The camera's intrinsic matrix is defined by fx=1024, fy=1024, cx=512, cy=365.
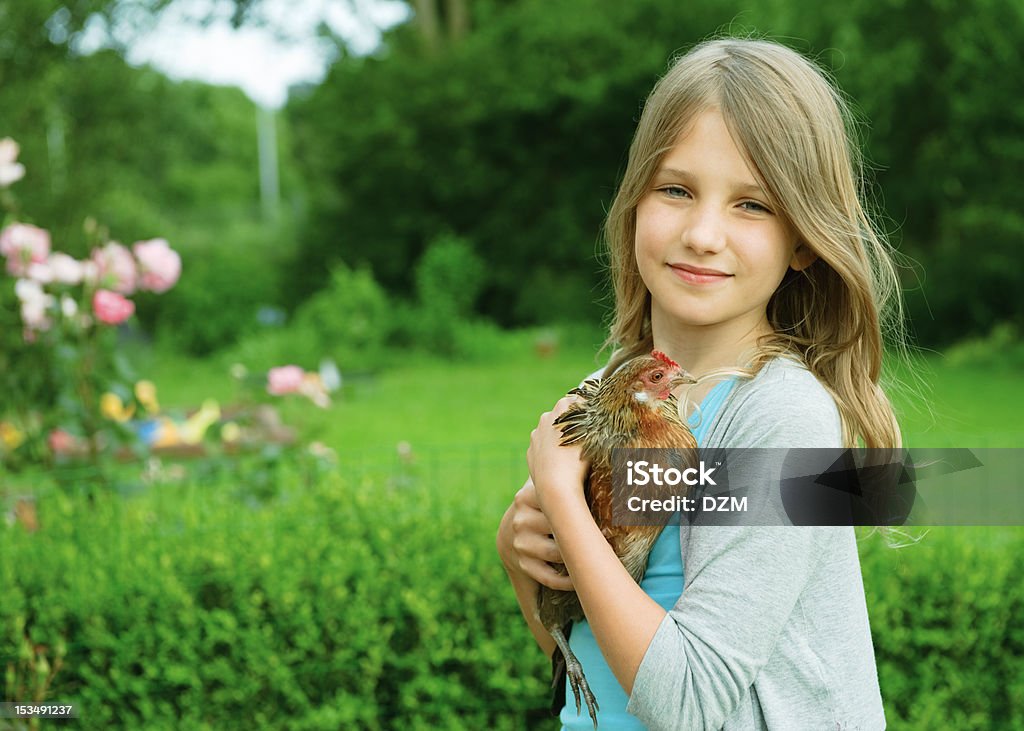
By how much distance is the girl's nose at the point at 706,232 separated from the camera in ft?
4.18

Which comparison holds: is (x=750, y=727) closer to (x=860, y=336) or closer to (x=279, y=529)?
(x=860, y=336)

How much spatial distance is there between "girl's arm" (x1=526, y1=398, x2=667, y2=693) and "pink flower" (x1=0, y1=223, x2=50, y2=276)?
3.40 m

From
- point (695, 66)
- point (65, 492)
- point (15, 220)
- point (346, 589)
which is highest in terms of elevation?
point (15, 220)

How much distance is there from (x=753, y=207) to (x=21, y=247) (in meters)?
3.51

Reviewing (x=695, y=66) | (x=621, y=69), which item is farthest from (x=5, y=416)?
(x=621, y=69)

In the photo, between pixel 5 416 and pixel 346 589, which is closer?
pixel 346 589

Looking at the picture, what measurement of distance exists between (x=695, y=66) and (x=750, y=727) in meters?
0.84

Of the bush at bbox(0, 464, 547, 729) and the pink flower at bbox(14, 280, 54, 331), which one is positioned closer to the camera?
the bush at bbox(0, 464, 547, 729)

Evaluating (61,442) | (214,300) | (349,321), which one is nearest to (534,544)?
(61,442)

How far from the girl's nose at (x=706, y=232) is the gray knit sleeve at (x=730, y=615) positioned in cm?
22

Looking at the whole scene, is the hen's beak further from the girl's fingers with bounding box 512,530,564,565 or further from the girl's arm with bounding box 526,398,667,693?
the girl's fingers with bounding box 512,530,564,565

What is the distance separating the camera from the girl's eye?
131 cm

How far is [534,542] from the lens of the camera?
135cm

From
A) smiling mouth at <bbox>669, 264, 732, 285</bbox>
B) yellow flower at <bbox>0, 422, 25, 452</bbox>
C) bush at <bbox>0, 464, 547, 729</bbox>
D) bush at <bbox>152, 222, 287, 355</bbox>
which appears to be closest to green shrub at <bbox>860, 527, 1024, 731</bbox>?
bush at <bbox>0, 464, 547, 729</bbox>
